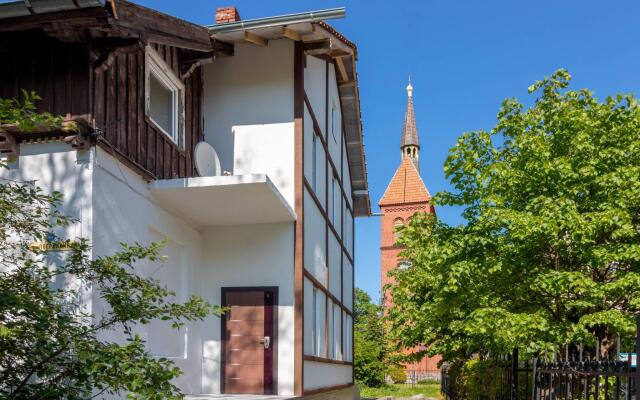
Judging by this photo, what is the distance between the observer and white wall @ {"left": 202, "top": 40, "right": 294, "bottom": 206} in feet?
39.5

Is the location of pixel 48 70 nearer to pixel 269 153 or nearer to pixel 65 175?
pixel 65 175

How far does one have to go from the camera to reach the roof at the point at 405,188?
208 feet

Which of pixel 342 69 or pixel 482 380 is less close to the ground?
pixel 342 69

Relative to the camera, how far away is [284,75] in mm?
12289

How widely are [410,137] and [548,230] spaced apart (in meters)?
68.2

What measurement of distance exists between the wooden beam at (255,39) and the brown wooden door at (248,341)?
429 centimetres

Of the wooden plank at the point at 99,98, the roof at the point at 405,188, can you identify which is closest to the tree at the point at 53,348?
the wooden plank at the point at 99,98

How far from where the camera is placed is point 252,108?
12.3 meters

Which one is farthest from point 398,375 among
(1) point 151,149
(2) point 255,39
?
(1) point 151,149

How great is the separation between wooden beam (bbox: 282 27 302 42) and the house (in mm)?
30

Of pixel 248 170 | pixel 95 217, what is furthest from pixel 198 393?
pixel 95 217

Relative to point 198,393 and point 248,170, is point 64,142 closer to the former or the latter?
point 248,170

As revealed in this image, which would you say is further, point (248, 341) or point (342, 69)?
point (342, 69)

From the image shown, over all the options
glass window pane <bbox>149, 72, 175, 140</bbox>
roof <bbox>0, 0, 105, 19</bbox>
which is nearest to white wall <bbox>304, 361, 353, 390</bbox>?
glass window pane <bbox>149, 72, 175, 140</bbox>
